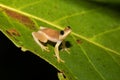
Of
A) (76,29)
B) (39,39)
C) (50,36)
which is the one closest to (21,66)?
(50,36)

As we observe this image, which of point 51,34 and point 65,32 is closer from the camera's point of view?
point 65,32

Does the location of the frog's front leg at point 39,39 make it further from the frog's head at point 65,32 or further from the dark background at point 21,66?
the dark background at point 21,66

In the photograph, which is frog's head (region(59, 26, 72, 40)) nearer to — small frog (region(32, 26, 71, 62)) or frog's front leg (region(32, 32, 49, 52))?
small frog (region(32, 26, 71, 62))

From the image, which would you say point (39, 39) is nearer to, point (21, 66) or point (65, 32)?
point (65, 32)

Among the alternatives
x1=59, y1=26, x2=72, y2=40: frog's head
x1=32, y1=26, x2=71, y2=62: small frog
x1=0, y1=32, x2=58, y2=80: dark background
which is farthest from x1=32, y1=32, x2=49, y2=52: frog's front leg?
x1=0, y1=32, x2=58, y2=80: dark background

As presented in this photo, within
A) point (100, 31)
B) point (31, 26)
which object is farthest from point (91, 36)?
point (31, 26)

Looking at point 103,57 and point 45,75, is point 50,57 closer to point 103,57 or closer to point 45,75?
point 103,57
